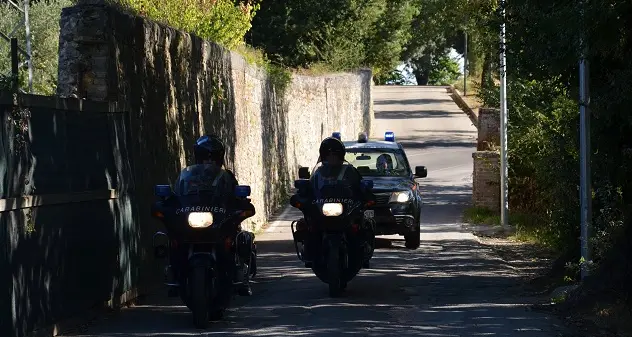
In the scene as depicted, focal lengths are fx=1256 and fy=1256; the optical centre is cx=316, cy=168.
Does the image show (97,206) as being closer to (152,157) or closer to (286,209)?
(152,157)

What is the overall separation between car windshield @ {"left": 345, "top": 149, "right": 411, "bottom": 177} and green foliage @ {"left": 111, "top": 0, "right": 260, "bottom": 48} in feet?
10.7

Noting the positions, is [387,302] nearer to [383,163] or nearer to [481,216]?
[383,163]

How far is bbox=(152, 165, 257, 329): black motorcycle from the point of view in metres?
11.3

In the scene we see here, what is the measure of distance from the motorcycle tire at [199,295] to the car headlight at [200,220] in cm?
45

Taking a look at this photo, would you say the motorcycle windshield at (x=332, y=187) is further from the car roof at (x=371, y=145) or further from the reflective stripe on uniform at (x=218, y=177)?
the car roof at (x=371, y=145)

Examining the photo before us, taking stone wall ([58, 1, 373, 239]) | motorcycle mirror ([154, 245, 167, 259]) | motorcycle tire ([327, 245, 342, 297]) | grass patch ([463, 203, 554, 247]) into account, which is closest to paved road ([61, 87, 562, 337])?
motorcycle tire ([327, 245, 342, 297])

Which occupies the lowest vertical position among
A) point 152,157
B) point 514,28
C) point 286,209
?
point 286,209

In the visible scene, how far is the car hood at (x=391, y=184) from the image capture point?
20016 mm

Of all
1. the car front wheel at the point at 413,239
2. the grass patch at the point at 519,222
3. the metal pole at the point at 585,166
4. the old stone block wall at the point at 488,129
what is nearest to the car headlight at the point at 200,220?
the metal pole at the point at 585,166

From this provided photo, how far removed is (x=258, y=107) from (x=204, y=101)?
6.21 metres

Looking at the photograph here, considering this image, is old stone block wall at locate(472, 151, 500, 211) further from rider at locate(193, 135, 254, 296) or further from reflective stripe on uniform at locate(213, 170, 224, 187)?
reflective stripe on uniform at locate(213, 170, 224, 187)

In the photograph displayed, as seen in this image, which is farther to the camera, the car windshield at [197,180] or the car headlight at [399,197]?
the car headlight at [399,197]

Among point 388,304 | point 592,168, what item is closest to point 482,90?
point 592,168

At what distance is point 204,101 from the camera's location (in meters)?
18.7
